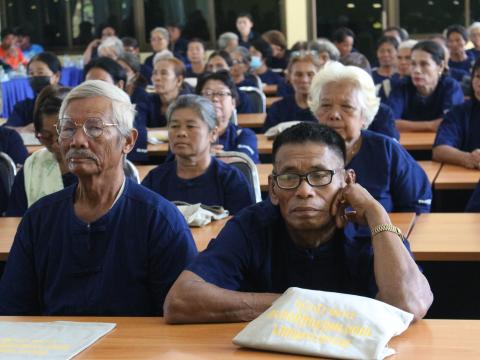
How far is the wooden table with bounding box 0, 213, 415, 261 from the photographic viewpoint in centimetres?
324

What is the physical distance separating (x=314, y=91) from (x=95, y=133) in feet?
5.16

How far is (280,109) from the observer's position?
6.16 m

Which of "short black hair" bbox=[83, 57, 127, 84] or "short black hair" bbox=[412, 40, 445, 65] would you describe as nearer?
"short black hair" bbox=[83, 57, 127, 84]

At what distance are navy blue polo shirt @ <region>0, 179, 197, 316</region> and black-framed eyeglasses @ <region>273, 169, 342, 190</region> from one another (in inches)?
13.7

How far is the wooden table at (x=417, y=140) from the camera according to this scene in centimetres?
557

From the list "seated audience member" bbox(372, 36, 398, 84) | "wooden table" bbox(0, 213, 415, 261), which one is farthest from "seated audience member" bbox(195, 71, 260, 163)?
"seated audience member" bbox(372, 36, 398, 84)

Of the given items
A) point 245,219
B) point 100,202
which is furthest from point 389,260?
point 100,202

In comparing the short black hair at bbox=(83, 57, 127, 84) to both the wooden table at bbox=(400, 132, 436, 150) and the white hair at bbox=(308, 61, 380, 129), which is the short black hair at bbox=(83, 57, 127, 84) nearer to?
the wooden table at bbox=(400, 132, 436, 150)

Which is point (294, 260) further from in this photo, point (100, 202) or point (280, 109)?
point (280, 109)

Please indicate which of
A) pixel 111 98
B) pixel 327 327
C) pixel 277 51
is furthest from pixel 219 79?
pixel 277 51

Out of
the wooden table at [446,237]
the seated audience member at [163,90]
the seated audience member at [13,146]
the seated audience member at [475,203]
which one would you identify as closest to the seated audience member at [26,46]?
the seated audience member at [163,90]

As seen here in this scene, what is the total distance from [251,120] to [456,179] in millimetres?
2958

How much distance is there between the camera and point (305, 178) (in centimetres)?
232

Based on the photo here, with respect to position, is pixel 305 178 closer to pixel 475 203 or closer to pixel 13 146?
pixel 475 203
